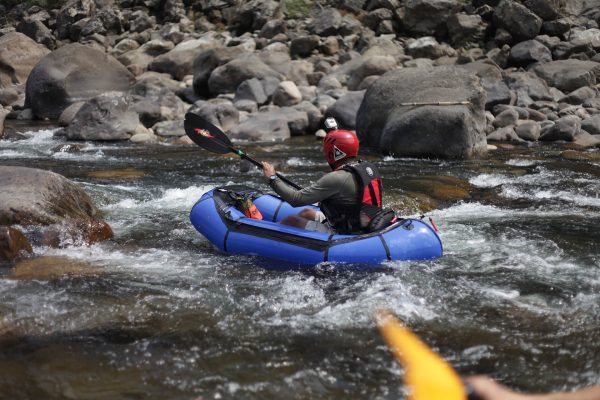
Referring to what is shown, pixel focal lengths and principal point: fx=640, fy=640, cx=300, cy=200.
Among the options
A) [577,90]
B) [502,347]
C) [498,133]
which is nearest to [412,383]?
[502,347]

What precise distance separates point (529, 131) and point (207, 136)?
776 cm

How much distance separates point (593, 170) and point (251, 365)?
7.65m

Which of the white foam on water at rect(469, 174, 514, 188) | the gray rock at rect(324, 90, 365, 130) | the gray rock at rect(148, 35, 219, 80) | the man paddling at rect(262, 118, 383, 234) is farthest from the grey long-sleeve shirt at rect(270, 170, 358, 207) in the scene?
the gray rock at rect(148, 35, 219, 80)

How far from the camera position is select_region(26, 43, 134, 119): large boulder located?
49.0 feet

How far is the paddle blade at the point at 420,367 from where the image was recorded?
3059mm

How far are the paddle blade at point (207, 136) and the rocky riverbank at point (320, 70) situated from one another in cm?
428

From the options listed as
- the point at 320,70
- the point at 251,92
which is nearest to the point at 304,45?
the point at 320,70

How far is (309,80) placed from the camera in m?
17.4

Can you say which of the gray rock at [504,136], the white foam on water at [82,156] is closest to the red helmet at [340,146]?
the white foam on water at [82,156]

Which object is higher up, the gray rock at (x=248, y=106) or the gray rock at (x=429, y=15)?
the gray rock at (x=429, y=15)

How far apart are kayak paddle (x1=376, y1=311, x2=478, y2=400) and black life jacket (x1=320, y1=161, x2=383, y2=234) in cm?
140

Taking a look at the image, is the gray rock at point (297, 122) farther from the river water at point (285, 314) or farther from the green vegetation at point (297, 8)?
the green vegetation at point (297, 8)

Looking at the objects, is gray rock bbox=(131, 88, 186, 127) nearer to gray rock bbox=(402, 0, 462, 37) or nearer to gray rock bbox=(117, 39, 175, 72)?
gray rock bbox=(117, 39, 175, 72)

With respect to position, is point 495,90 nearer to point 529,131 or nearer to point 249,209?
point 529,131
